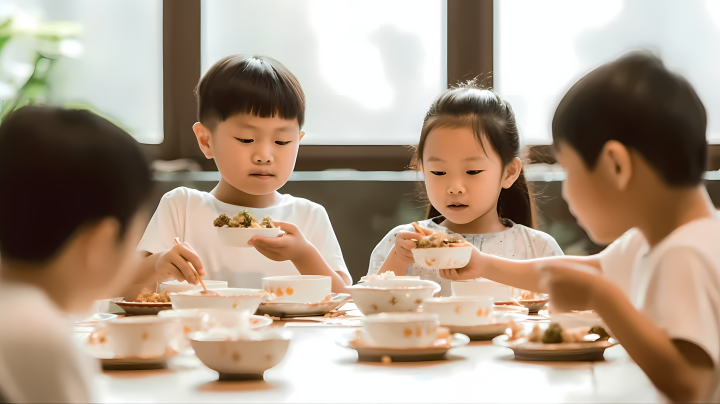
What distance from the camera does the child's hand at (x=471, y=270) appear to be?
1624 mm

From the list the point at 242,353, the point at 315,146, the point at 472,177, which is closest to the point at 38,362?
the point at 242,353

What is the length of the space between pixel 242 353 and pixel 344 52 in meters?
2.65

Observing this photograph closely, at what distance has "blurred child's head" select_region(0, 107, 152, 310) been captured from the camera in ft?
2.38

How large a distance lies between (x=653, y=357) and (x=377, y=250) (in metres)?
1.55

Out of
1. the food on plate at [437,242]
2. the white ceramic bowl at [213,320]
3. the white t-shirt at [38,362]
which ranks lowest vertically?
the white ceramic bowl at [213,320]

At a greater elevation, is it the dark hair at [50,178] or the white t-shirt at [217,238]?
the dark hair at [50,178]

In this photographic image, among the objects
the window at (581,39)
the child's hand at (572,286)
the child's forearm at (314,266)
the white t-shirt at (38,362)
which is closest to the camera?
the white t-shirt at (38,362)

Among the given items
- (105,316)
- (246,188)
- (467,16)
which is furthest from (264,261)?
(467,16)

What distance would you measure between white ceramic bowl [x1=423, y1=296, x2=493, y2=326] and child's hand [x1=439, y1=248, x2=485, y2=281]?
41cm

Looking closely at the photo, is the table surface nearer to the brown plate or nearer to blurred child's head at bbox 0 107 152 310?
blurred child's head at bbox 0 107 152 310

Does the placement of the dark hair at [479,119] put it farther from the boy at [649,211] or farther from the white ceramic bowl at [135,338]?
the white ceramic bowl at [135,338]

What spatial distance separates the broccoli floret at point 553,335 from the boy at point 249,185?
1.05 m

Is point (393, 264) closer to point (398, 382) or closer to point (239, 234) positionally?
point (239, 234)

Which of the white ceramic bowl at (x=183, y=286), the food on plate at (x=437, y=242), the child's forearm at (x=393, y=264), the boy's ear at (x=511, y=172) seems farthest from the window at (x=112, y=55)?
the food on plate at (x=437, y=242)
